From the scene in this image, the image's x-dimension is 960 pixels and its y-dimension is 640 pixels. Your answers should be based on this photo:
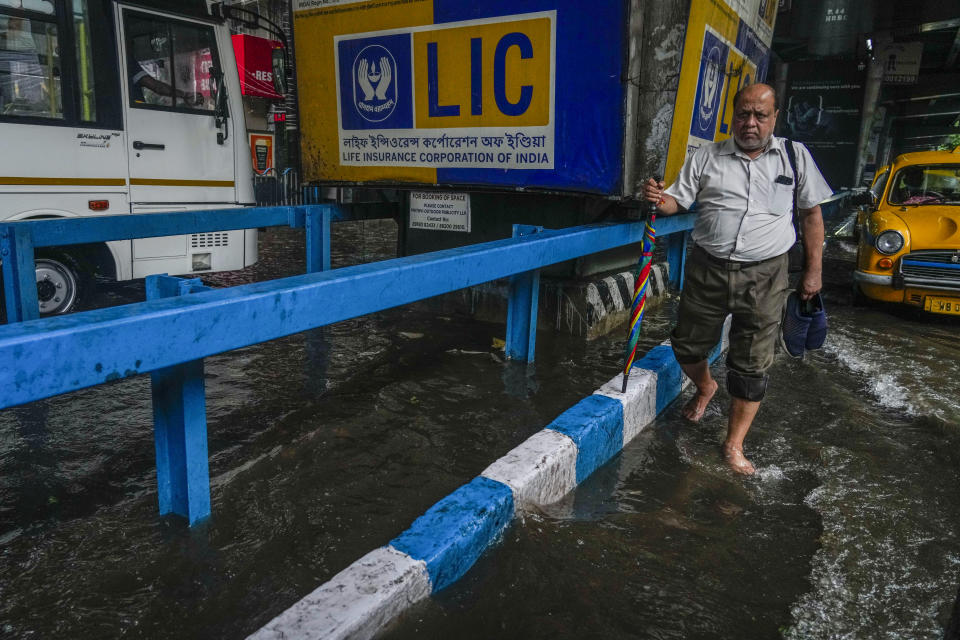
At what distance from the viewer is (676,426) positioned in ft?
11.3

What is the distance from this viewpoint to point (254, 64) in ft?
43.5

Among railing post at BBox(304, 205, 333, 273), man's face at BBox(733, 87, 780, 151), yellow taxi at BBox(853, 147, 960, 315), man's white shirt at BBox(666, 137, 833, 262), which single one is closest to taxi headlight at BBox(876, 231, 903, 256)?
yellow taxi at BBox(853, 147, 960, 315)

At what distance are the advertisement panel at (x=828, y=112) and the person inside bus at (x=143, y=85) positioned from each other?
21159mm

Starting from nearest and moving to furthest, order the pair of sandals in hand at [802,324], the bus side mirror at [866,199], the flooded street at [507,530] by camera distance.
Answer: the flooded street at [507,530] → the pair of sandals in hand at [802,324] → the bus side mirror at [866,199]

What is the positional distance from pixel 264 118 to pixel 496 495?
650 inches

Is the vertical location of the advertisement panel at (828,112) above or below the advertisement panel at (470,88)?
above

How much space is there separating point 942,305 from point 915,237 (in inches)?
28.4

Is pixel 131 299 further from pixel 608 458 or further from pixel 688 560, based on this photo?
pixel 688 560

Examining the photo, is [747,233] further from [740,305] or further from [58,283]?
[58,283]

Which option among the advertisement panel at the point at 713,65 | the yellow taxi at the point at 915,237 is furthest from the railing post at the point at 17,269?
the yellow taxi at the point at 915,237

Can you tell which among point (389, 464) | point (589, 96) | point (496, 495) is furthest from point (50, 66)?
point (496, 495)

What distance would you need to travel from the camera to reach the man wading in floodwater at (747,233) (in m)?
2.89

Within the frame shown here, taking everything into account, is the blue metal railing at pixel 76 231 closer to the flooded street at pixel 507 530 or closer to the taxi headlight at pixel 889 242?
the flooded street at pixel 507 530

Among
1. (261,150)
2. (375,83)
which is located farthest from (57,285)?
(261,150)
